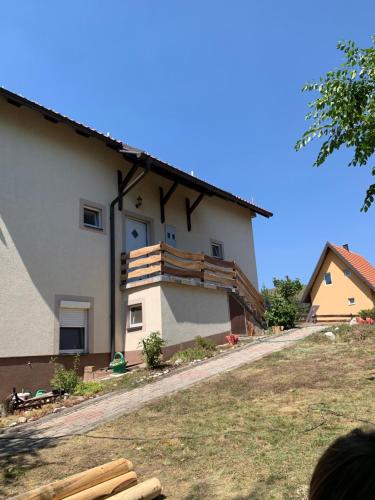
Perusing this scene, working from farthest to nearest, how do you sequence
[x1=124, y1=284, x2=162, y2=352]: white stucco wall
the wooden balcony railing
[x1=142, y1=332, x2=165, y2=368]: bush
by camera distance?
the wooden balcony railing < [x1=124, y1=284, x2=162, y2=352]: white stucco wall < [x1=142, y1=332, x2=165, y2=368]: bush

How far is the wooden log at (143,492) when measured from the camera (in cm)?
432

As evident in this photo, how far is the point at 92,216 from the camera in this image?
1488 cm

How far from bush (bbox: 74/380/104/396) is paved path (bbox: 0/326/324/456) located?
2.06ft

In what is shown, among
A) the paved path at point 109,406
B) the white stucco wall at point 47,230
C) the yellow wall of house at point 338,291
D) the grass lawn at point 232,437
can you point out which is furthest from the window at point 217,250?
the yellow wall of house at point 338,291

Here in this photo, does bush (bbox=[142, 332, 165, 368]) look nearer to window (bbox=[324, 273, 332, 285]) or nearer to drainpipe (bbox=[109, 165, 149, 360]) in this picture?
drainpipe (bbox=[109, 165, 149, 360])

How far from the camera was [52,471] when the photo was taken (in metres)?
5.45

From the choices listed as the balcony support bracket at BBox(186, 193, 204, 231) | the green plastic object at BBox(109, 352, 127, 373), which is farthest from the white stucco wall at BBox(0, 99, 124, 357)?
the balcony support bracket at BBox(186, 193, 204, 231)

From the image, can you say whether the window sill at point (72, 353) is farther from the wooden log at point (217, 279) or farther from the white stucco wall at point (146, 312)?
the wooden log at point (217, 279)

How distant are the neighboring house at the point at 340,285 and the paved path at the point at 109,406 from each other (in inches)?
748

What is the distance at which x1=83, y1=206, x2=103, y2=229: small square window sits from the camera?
1460cm

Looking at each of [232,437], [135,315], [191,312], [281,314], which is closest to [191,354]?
[191,312]

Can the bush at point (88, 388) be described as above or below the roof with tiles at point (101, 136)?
below

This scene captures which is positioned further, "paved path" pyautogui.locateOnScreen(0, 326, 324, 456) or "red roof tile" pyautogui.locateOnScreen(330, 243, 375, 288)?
"red roof tile" pyautogui.locateOnScreen(330, 243, 375, 288)

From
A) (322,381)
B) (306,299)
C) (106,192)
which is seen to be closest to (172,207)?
(106,192)
